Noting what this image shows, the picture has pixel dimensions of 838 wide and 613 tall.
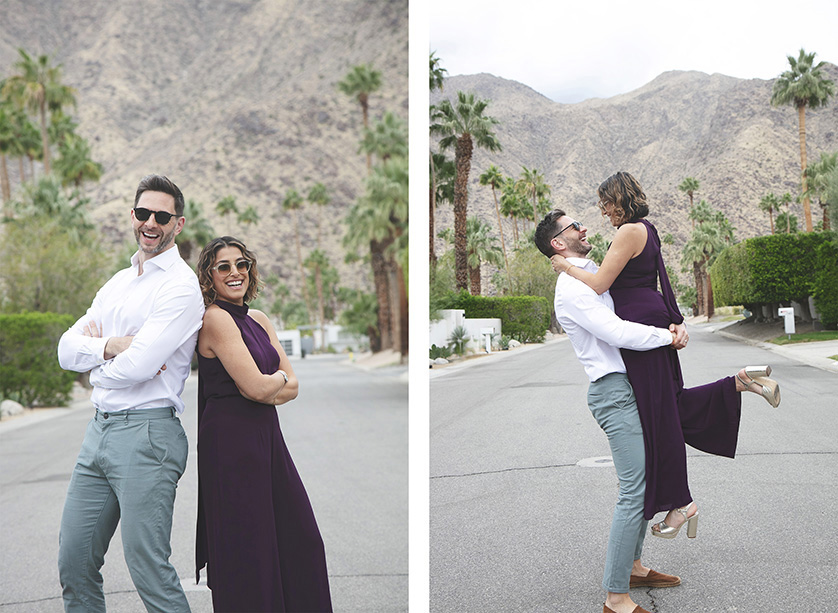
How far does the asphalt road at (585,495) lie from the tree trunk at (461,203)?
52 cm

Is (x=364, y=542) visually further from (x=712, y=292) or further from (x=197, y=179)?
(x=197, y=179)

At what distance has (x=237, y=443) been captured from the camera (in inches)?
101

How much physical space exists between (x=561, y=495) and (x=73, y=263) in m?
16.9

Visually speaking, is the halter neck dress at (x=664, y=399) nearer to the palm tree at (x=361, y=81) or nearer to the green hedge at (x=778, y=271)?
the green hedge at (x=778, y=271)

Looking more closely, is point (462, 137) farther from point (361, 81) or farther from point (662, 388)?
point (361, 81)

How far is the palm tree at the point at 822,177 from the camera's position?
312 cm

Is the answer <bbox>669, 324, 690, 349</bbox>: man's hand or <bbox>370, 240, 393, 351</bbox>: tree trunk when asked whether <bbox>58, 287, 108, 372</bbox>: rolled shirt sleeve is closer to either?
<bbox>669, 324, 690, 349</bbox>: man's hand

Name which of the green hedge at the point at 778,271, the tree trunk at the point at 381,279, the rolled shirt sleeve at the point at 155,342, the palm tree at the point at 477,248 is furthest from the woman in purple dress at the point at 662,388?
the tree trunk at the point at 381,279

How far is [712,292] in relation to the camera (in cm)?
305

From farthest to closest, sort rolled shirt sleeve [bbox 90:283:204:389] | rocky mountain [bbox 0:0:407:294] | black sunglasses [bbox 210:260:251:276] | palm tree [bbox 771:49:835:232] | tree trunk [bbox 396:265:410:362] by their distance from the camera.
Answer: rocky mountain [bbox 0:0:407:294], tree trunk [bbox 396:265:410:362], palm tree [bbox 771:49:835:232], black sunglasses [bbox 210:260:251:276], rolled shirt sleeve [bbox 90:283:204:389]

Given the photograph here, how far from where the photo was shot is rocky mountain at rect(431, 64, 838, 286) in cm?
322

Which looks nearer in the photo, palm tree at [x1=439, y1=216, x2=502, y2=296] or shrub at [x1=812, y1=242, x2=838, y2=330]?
shrub at [x1=812, y1=242, x2=838, y2=330]

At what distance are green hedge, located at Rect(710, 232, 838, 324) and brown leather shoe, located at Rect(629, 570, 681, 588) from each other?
1.17 metres

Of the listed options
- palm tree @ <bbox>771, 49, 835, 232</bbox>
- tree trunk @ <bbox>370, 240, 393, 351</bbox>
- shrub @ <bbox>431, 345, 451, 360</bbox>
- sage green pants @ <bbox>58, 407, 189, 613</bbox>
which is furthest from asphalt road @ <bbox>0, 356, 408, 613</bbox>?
tree trunk @ <bbox>370, 240, 393, 351</bbox>
